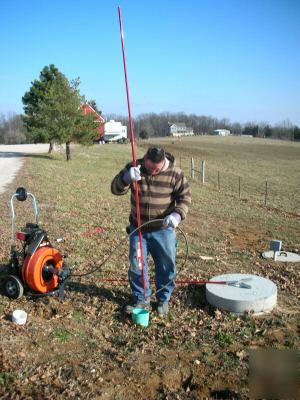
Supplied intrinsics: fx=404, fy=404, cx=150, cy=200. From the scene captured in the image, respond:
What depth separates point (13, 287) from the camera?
5109 millimetres

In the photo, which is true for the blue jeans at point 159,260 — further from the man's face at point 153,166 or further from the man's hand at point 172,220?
the man's face at point 153,166

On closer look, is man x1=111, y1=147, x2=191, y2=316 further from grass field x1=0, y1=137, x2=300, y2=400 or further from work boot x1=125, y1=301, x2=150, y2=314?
grass field x1=0, y1=137, x2=300, y2=400

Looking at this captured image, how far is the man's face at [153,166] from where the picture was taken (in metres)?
4.53

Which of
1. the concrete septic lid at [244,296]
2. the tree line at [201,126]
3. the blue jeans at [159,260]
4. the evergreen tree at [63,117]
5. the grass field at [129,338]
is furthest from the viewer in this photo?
the tree line at [201,126]

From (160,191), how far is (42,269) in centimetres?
174

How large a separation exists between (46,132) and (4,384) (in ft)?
86.7

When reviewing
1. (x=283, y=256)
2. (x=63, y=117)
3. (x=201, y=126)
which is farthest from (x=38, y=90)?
(x=201, y=126)

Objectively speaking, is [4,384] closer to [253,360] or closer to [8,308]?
[8,308]

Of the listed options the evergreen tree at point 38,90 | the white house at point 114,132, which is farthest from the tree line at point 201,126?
the evergreen tree at point 38,90

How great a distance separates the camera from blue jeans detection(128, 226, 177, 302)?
15.6 feet

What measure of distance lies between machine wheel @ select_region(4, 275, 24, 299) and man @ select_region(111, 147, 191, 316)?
1.38 meters

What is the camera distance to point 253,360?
4.05 metres

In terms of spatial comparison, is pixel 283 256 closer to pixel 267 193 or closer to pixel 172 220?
pixel 172 220

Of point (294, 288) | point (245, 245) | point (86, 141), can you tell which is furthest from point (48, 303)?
point (86, 141)
